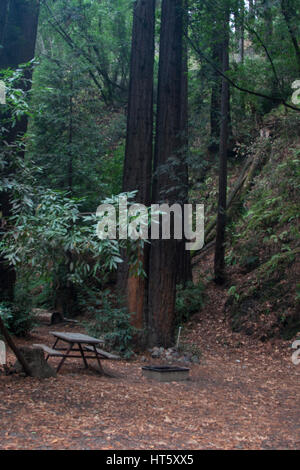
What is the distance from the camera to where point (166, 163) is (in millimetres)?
9742

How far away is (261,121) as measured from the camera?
16859 mm

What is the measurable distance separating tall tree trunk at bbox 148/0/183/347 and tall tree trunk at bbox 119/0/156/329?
20 cm

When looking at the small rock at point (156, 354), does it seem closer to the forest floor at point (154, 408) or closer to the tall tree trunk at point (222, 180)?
the forest floor at point (154, 408)

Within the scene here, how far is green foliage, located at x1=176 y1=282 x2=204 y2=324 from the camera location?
41.1 feet

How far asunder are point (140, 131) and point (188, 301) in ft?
16.5

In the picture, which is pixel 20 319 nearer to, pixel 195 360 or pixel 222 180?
pixel 195 360

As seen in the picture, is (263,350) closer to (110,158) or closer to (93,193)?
(93,193)

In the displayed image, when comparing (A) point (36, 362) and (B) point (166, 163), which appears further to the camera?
(B) point (166, 163)

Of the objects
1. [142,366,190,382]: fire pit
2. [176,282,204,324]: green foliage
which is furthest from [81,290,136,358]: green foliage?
[176,282,204,324]: green foliage

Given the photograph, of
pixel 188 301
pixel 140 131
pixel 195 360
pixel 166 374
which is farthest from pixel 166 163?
pixel 188 301

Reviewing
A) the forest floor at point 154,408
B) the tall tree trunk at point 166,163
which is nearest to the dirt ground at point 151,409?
the forest floor at point 154,408

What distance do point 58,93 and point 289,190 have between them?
716 cm

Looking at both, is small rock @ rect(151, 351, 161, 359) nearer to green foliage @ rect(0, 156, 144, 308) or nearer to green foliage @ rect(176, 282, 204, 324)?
green foliage @ rect(176, 282, 204, 324)

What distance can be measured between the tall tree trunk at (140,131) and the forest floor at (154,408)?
1379 millimetres
